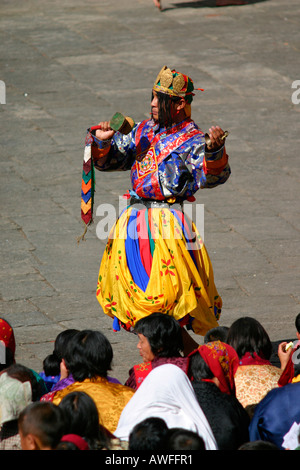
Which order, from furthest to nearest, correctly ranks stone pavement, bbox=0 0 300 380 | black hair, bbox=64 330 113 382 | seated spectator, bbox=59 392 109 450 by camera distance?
stone pavement, bbox=0 0 300 380 → black hair, bbox=64 330 113 382 → seated spectator, bbox=59 392 109 450

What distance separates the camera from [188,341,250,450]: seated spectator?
386cm

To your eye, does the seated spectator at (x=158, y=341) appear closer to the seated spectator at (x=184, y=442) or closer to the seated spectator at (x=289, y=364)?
the seated spectator at (x=289, y=364)

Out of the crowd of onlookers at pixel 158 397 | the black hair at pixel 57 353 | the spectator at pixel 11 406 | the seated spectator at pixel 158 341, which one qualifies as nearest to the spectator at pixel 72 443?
the crowd of onlookers at pixel 158 397

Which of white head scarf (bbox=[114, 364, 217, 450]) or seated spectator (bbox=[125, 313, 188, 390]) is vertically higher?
white head scarf (bbox=[114, 364, 217, 450])

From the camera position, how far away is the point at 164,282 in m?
5.11

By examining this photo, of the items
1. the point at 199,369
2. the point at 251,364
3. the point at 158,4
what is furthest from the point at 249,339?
the point at 158,4

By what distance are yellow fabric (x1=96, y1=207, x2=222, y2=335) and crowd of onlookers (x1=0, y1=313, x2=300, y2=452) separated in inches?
20.2

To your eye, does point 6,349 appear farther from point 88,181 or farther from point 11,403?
point 88,181

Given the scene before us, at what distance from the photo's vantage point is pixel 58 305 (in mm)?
6691

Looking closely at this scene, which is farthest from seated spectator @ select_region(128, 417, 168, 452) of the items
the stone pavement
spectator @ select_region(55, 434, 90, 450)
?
the stone pavement

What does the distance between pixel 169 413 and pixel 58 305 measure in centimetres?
318

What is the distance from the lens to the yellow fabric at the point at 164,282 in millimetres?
5113

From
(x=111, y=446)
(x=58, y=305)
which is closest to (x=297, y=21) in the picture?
(x=58, y=305)

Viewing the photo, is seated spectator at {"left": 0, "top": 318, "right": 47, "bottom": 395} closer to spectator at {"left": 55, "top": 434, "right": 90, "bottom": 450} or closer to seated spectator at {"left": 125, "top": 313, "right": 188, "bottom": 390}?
seated spectator at {"left": 125, "top": 313, "right": 188, "bottom": 390}
